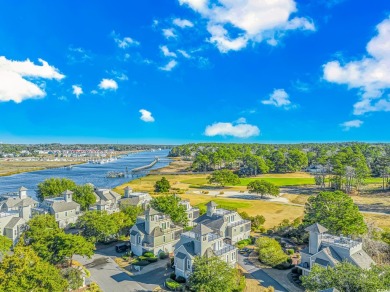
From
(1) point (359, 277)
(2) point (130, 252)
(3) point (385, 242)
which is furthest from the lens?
(2) point (130, 252)

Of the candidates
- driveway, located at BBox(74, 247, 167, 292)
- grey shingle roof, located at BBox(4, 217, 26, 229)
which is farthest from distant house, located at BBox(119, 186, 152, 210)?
driveway, located at BBox(74, 247, 167, 292)

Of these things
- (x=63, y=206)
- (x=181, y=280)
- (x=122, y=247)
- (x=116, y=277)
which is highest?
(x=63, y=206)

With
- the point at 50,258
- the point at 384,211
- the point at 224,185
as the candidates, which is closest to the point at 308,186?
the point at 224,185

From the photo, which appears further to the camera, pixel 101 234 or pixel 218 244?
pixel 101 234

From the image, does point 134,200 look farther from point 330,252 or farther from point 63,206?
point 330,252

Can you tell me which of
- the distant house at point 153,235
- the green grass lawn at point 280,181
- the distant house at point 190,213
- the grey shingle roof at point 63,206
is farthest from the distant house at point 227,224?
the green grass lawn at point 280,181

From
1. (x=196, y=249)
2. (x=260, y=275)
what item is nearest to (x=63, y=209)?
(x=196, y=249)

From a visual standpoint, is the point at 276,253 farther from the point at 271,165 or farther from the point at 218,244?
the point at 271,165
